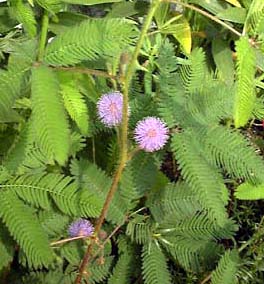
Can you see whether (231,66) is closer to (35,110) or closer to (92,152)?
(92,152)

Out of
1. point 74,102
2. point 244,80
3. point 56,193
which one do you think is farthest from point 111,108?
point 244,80

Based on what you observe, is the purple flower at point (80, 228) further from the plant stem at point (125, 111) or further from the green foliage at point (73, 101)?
the green foliage at point (73, 101)

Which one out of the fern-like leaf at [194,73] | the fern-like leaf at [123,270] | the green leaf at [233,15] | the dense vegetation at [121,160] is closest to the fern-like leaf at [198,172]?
the dense vegetation at [121,160]

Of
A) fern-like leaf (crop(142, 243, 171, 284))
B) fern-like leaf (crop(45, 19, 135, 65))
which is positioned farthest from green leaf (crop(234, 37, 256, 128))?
fern-like leaf (crop(142, 243, 171, 284))

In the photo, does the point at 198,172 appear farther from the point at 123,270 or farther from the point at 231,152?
the point at 123,270

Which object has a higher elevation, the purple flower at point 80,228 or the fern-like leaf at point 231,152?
Result: the fern-like leaf at point 231,152

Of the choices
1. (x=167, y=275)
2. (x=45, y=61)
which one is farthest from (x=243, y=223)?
(x=45, y=61)

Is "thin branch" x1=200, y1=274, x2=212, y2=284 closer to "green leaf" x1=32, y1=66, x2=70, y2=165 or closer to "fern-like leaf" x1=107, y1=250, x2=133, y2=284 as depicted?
"fern-like leaf" x1=107, y1=250, x2=133, y2=284

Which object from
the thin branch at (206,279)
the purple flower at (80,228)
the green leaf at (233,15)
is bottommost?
the thin branch at (206,279)
